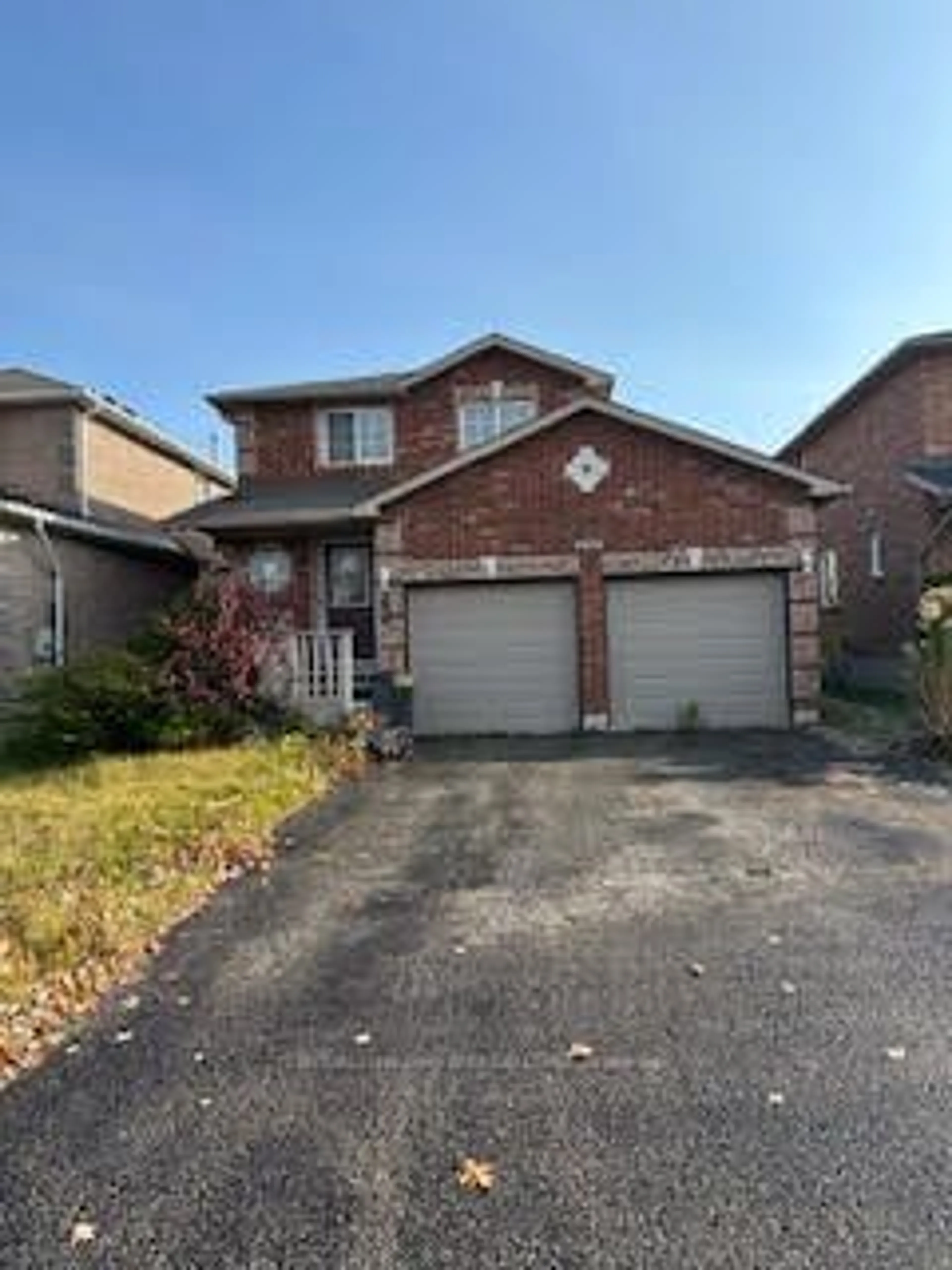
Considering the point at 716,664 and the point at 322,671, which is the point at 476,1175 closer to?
the point at 322,671

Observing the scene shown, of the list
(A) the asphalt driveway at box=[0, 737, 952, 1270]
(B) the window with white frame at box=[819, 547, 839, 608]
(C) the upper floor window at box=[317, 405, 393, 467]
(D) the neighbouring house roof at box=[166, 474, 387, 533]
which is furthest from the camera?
(B) the window with white frame at box=[819, 547, 839, 608]

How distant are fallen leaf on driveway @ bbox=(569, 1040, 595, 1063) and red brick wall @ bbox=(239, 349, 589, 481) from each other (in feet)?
58.1

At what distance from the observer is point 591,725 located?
18.1 metres

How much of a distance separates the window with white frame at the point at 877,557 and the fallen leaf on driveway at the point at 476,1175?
2157cm

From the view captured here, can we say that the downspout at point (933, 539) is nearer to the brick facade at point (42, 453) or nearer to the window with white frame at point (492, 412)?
the window with white frame at point (492, 412)

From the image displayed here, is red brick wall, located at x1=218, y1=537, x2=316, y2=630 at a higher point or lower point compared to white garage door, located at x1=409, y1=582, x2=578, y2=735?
higher

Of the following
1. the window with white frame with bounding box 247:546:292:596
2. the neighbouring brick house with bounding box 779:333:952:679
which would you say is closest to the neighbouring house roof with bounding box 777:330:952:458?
the neighbouring brick house with bounding box 779:333:952:679

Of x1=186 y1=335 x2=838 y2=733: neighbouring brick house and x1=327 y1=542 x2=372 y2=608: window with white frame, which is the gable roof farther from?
x1=327 y1=542 x2=372 y2=608: window with white frame

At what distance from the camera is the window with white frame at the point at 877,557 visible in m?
24.3

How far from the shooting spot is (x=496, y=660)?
1836 centimetres

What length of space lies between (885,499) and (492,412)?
7.85 metres

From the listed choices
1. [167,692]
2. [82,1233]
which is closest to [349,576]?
[167,692]

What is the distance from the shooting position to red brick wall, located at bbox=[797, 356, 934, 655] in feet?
74.2

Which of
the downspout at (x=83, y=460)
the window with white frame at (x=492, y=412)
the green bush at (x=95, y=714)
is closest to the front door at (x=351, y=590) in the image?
the window with white frame at (x=492, y=412)
